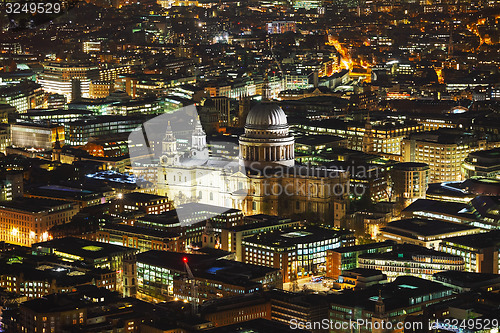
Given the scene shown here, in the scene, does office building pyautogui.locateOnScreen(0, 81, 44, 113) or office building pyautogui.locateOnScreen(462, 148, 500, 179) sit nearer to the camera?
office building pyautogui.locateOnScreen(462, 148, 500, 179)

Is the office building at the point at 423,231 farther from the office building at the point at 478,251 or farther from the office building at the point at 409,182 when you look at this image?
the office building at the point at 409,182

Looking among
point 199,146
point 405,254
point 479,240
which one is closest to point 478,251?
point 479,240

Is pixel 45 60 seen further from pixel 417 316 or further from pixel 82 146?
pixel 417 316

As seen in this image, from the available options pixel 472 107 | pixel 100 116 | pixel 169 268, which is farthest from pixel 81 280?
pixel 472 107

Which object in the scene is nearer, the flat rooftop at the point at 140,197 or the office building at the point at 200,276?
the office building at the point at 200,276

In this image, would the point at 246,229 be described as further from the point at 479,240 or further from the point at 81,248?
the point at 479,240

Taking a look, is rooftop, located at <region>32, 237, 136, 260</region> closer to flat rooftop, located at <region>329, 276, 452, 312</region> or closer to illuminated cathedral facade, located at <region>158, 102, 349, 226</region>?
illuminated cathedral facade, located at <region>158, 102, 349, 226</region>

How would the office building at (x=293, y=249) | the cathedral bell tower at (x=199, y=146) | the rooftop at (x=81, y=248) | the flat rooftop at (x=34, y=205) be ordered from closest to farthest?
1. the rooftop at (x=81, y=248)
2. the office building at (x=293, y=249)
3. the flat rooftop at (x=34, y=205)
4. the cathedral bell tower at (x=199, y=146)

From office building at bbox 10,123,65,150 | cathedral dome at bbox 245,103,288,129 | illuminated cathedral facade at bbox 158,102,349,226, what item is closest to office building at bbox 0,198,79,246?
illuminated cathedral facade at bbox 158,102,349,226

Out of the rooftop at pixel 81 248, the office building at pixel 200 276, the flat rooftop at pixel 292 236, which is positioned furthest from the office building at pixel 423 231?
the rooftop at pixel 81 248
